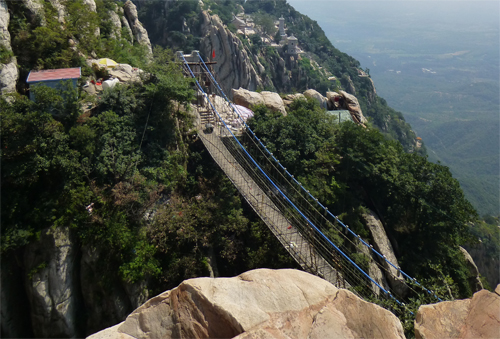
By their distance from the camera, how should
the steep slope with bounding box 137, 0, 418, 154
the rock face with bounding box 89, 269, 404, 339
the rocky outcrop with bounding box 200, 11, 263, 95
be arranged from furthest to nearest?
1. the steep slope with bounding box 137, 0, 418, 154
2. the rocky outcrop with bounding box 200, 11, 263, 95
3. the rock face with bounding box 89, 269, 404, 339

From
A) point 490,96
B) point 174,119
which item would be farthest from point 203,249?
point 490,96

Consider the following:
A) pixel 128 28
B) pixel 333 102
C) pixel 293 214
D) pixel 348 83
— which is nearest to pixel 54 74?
pixel 293 214

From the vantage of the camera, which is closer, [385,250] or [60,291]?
[60,291]

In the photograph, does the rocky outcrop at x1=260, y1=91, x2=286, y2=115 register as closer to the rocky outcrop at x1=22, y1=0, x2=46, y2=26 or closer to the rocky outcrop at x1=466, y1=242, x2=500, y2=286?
the rocky outcrop at x1=22, y1=0, x2=46, y2=26

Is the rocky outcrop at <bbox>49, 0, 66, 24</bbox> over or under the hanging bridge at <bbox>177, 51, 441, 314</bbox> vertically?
over

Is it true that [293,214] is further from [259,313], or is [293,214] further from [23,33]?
[23,33]

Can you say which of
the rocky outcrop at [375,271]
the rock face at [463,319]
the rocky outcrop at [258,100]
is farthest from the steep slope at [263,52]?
the rock face at [463,319]

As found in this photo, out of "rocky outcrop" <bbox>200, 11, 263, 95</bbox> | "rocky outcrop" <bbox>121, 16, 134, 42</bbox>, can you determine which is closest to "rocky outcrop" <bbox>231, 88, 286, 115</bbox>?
"rocky outcrop" <bbox>121, 16, 134, 42</bbox>

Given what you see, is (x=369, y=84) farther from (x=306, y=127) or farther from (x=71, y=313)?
(x=71, y=313)
